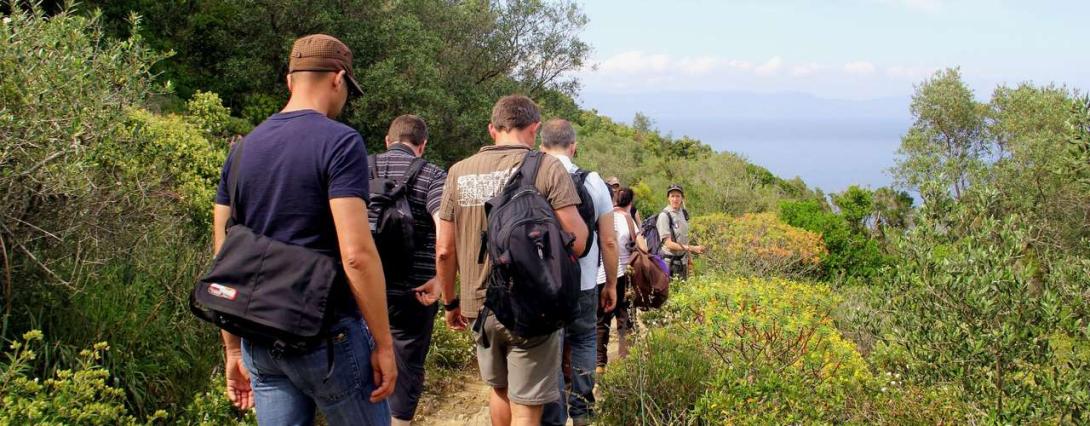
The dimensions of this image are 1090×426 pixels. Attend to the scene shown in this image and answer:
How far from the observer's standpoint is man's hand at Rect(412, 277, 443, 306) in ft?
14.0

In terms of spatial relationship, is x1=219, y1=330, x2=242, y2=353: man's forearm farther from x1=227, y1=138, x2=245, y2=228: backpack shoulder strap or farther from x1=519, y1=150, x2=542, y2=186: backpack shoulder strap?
x1=519, y1=150, x2=542, y2=186: backpack shoulder strap

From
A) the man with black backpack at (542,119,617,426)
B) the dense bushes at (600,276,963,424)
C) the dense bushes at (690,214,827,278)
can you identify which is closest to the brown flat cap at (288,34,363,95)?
the man with black backpack at (542,119,617,426)

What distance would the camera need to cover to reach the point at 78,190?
3834 millimetres

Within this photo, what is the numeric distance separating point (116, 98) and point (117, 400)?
1.59m

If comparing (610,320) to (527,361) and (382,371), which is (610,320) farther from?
(382,371)

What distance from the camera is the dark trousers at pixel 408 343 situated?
427 cm

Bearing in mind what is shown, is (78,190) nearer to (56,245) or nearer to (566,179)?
(56,245)

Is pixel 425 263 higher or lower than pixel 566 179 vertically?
lower

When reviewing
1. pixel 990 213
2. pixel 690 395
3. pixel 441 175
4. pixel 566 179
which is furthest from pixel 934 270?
pixel 441 175

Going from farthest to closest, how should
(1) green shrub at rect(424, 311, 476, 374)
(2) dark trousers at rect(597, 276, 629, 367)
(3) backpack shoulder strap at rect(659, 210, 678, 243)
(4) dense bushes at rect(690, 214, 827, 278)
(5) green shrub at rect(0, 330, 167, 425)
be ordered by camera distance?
(4) dense bushes at rect(690, 214, 827, 278) < (3) backpack shoulder strap at rect(659, 210, 678, 243) < (1) green shrub at rect(424, 311, 476, 374) < (2) dark trousers at rect(597, 276, 629, 367) < (5) green shrub at rect(0, 330, 167, 425)

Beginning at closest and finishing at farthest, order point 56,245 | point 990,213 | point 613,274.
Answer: point 56,245
point 990,213
point 613,274

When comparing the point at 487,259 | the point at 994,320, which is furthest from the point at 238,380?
the point at 994,320

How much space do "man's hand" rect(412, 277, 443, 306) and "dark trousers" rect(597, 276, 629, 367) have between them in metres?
1.71

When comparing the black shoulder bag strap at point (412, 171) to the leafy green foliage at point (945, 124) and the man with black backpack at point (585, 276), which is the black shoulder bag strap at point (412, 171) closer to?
the man with black backpack at point (585, 276)
